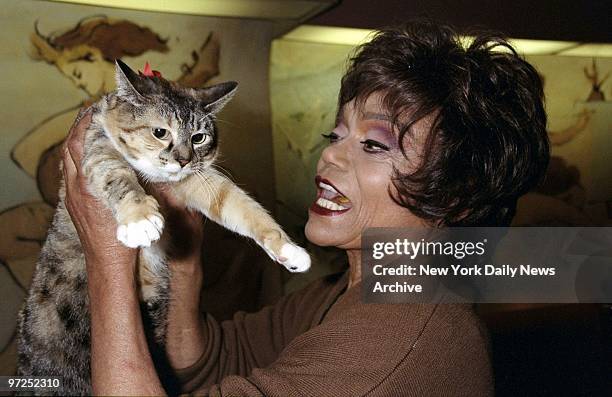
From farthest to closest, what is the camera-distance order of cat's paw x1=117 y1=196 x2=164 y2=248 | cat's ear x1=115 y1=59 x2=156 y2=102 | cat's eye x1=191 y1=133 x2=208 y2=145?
1. cat's eye x1=191 y1=133 x2=208 y2=145
2. cat's ear x1=115 y1=59 x2=156 y2=102
3. cat's paw x1=117 y1=196 x2=164 y2=248

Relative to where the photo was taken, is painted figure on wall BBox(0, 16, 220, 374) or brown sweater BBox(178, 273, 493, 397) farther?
painted figure on wall BBox(0, 16, 220, 374)

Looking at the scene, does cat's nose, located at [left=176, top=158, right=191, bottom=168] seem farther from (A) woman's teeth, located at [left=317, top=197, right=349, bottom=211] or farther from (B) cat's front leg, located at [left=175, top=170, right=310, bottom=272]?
(A) woman's teeth, located at [left=317, top=197, right=349, bottom=211]

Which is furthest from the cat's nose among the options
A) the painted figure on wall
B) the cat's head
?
the painted figure on wall

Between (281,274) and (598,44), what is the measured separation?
0.66 m

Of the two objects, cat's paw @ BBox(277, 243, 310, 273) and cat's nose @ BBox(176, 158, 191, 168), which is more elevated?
cat's nose @ BBox(176, 158, 191, 168)

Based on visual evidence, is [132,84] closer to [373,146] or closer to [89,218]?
[89,218]

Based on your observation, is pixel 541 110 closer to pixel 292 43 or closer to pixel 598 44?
pixel 598 44

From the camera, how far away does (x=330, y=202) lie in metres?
0.77

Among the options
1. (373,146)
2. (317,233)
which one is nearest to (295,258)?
(317,233)

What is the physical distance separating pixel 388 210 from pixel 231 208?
0.22 meters

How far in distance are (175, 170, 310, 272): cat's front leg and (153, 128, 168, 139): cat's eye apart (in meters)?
0.08

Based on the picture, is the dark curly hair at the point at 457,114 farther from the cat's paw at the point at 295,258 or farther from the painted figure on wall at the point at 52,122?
the painted figure on wall at the point at 52,122

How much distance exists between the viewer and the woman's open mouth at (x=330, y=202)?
756 millimetres

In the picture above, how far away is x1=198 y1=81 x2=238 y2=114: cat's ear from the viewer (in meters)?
0.80
